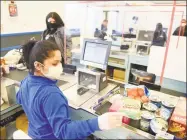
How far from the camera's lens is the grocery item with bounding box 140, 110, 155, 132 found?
1.02m

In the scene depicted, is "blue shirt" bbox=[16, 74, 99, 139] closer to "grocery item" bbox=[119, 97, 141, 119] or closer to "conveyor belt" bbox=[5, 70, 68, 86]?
"grocery item" bbox=[119, 97, 141, 119]

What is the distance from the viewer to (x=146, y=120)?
1028 millimetres

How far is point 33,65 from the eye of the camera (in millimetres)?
Result: 945

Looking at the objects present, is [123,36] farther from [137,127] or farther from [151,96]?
[137,127]

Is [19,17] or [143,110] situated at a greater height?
[19,17]

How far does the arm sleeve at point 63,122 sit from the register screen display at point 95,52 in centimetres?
66

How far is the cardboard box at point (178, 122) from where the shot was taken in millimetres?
895

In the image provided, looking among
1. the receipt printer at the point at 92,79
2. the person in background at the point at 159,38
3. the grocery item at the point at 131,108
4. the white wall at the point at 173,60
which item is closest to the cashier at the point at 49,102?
the grocery item at the point at 131,108

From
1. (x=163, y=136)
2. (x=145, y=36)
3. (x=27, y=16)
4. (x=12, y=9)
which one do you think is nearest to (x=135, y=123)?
(x=163, y=136)

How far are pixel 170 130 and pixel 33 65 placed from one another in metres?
0.87

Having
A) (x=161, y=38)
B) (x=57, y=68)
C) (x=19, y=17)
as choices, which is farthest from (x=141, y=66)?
(x=19, y=17)

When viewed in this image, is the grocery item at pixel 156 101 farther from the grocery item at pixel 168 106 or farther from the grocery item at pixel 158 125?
the grocery item at pixel 158 125

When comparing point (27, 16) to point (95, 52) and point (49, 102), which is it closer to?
point (95, 52)

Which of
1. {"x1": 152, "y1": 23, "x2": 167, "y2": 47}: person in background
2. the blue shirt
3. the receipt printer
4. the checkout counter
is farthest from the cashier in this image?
{"x1": 152, "y1": 23, "x2": 167, "y2": 47}: person in background
